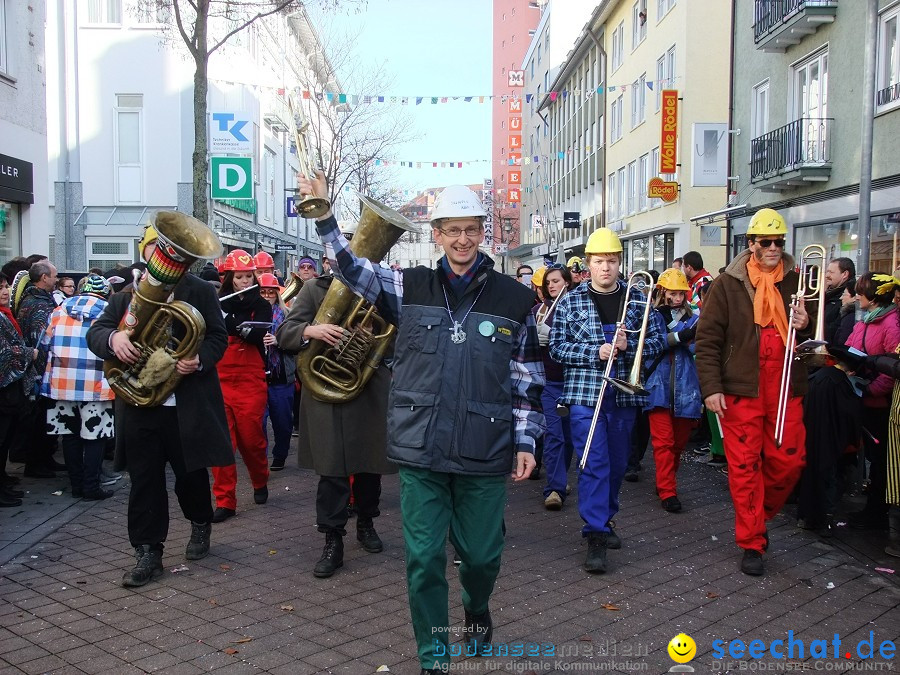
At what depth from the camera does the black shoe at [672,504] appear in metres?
6.95

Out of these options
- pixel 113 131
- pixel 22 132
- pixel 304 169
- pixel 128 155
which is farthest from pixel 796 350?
pixel 113 131

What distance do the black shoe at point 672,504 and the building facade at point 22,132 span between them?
1081cm

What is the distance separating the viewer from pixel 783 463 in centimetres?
549

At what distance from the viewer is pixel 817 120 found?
17.8 meters

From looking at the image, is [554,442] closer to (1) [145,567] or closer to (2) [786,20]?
(1) [145,567]

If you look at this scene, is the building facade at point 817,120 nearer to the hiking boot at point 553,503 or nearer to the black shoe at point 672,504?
the black shoe at point 672,504

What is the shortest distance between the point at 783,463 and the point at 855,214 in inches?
491

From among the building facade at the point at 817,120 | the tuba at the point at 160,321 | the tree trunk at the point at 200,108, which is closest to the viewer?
the tuba at the point at 160,321

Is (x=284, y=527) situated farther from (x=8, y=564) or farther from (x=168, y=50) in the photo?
(x=168, y=50)

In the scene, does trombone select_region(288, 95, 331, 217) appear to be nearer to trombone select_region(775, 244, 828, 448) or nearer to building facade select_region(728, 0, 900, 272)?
trombone select_region(775, 244, 828, 448)

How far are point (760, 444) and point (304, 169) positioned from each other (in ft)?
11.0

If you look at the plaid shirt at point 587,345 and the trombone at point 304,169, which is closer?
the trombone at point 304,169

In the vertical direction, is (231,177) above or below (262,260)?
above

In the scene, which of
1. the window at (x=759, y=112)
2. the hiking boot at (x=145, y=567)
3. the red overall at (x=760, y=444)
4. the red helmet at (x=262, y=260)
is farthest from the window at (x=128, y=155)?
the red overall at (x=760, y=444)
